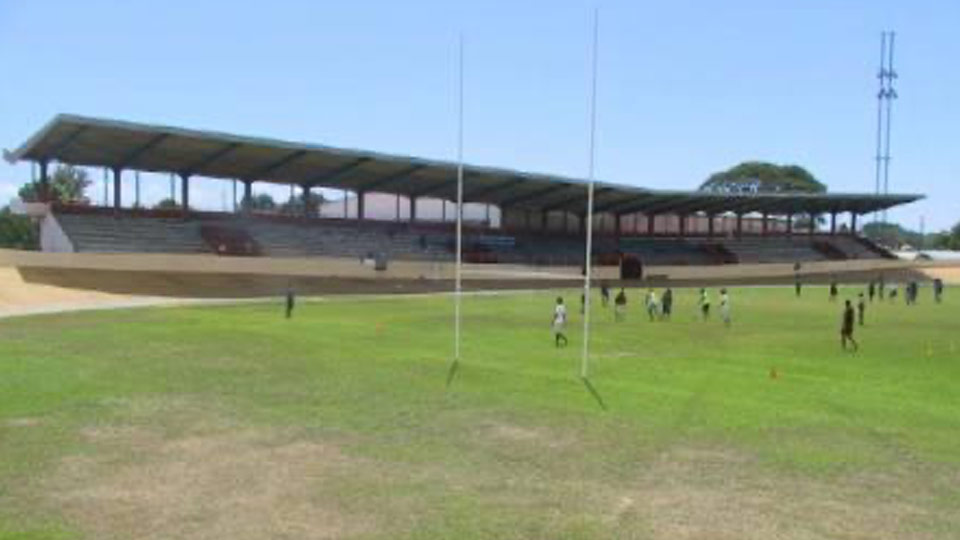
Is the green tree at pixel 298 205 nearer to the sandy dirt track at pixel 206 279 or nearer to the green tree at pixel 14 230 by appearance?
the sandy dirt track at pixel 206 279

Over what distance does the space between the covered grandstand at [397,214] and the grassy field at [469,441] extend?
34055mm

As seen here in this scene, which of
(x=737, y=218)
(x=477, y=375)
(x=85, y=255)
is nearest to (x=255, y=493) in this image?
(x=477, y=375)

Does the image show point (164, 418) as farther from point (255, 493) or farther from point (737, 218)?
point (737, 218)

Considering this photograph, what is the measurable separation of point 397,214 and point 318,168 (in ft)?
49.2

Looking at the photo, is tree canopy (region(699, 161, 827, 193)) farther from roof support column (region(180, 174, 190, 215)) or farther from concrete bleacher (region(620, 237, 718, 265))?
roof support column (region(180, 174, 190, 215))

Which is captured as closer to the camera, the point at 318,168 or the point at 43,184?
the point at 43,184

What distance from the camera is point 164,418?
16547 millimetres

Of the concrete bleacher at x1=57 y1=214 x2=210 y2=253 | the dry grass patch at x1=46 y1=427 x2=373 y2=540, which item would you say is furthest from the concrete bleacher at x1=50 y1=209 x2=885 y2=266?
the dry grass patch at x1=46 y1=427 x2=373 y2=540

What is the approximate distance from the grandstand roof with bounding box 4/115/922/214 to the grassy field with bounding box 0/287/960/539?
3105 cm

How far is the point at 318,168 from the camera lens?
71125mm

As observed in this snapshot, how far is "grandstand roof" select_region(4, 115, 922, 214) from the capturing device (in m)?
58.8

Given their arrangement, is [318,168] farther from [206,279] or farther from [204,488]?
[204,488]

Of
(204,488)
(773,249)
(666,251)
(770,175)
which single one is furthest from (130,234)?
(770,175)

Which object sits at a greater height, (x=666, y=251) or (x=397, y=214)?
(x=397, y=214)
